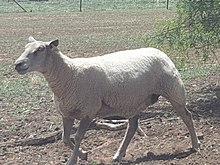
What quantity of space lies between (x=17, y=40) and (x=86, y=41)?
3924 mm

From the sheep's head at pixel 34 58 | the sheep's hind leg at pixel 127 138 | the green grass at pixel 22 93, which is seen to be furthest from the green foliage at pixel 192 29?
the sheep's head at pixel 34 58

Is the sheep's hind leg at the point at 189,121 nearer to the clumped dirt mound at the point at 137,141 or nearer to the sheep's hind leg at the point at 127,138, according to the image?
the clumped dirt mound at the point at 137,141

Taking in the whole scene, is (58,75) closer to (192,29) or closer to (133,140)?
(133,140)

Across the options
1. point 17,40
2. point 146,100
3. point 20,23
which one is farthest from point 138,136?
point 20,23

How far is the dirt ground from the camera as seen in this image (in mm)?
9352

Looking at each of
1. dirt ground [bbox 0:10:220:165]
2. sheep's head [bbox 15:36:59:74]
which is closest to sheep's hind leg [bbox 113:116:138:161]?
dirt ground [bbox 0:10:220:165]

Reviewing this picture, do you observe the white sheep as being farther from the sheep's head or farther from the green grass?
the green grass

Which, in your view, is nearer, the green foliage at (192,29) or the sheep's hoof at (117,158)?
the sheep's hoof at (117,158)

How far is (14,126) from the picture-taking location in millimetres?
11930

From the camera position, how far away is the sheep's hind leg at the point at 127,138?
9.48m

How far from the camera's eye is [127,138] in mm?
9664

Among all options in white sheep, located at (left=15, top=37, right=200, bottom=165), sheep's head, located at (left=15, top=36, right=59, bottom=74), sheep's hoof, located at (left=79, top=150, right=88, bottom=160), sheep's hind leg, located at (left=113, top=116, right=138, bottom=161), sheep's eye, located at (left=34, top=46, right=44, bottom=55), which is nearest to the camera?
sheep's head, located at (left=15, top=36, right=59, bottom=74)

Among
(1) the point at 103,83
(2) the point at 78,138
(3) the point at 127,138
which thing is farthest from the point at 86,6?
(2) the point at 78,138

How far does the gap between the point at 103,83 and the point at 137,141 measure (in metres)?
1.98
